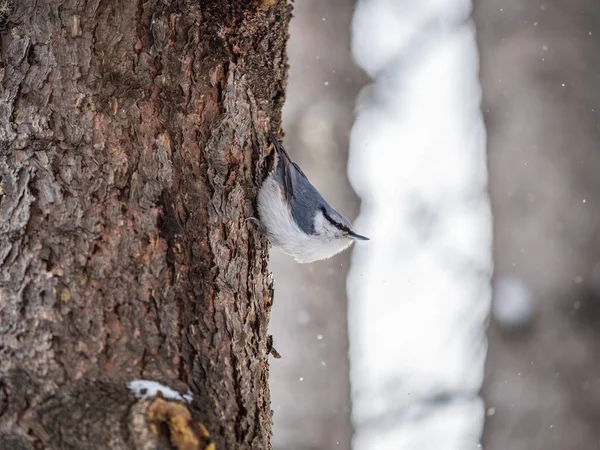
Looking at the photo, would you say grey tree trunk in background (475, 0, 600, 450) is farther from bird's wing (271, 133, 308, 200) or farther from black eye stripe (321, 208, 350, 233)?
bird's wing (271, 133, 308, 200)

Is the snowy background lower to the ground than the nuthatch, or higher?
higher

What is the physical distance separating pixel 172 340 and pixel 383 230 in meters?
2.36

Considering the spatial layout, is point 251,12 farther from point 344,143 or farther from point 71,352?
point 344,143

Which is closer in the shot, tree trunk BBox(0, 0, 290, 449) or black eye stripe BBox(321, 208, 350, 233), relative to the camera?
tree trunk BBox(0, 0, 290, 449)

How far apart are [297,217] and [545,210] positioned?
1718 mm

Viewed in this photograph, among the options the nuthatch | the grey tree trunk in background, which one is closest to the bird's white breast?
the nuthatch

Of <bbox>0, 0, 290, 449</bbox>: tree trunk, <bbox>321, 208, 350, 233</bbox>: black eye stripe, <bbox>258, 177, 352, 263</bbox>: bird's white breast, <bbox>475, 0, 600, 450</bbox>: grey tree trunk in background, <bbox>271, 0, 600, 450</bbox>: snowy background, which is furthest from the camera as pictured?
<bbox>271, 0, 600, 450</bbox>: snowy background

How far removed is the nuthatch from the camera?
173 cm

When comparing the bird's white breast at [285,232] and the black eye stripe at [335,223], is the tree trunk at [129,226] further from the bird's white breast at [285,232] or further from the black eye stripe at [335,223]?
the black eye stripe at [335,223]

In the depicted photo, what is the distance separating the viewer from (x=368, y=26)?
138 inches

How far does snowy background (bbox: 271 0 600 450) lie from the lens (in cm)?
318

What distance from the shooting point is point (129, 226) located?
1327 mm

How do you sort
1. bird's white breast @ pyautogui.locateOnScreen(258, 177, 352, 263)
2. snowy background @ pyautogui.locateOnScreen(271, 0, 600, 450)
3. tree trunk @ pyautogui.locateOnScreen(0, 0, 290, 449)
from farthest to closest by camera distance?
1. snowy background @ pyautogui.locateOnScreen(271, 0, 600, 450)
2. bird's white breast @ pyautogui.locateOnScreen(258, 177, 352, 263)
3. tree trunk @ pyautogui.locateOnScreen(0, 0, 290, 449)

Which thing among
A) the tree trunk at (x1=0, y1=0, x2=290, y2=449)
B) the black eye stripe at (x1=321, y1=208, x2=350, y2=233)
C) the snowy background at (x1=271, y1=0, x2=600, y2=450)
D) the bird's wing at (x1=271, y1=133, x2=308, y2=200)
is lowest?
the tree trunk at (x1=0, y1=0, x2=290, y2=449)
